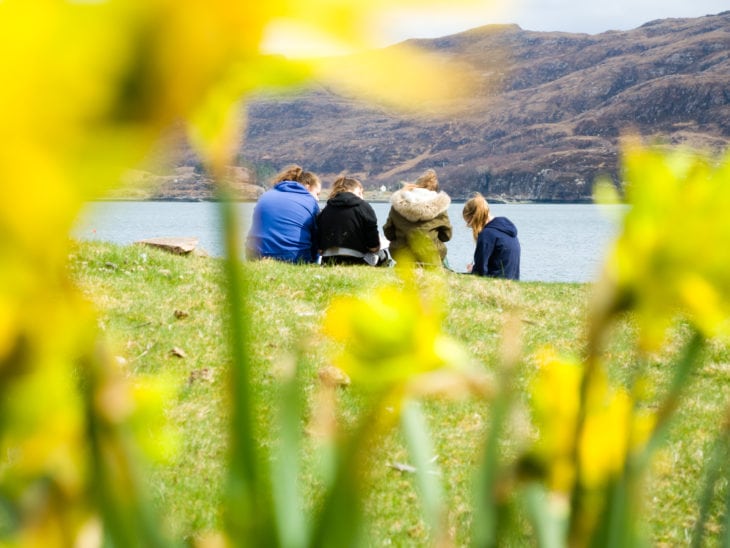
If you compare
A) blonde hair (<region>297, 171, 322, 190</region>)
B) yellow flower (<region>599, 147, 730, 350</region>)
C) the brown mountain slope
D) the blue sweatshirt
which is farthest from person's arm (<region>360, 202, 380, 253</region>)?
the brown mountain slope

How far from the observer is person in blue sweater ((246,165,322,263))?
8734 millimetres

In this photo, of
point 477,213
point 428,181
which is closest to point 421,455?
point 477,213

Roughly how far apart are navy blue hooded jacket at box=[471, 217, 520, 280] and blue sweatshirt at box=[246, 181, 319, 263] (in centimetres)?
200

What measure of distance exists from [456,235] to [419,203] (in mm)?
24473

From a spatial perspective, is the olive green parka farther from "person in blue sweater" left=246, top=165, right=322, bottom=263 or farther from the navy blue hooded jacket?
"person in blue sweater" left=246, top=165, right=322, bottom=263

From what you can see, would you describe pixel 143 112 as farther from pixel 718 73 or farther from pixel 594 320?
pixel 718 73

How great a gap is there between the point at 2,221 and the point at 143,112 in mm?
46

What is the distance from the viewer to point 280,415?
409 millimetres

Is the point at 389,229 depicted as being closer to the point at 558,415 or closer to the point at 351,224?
the point at 351,224

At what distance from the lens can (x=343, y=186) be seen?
Answer: 9156 millimetres

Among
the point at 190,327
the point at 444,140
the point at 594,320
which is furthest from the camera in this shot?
the point at 444,140

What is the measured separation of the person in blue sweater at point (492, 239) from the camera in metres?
9.37

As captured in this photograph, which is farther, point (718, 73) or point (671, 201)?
point (718, 73)

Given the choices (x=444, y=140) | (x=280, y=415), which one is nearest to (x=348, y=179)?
(x=280, y=415)
